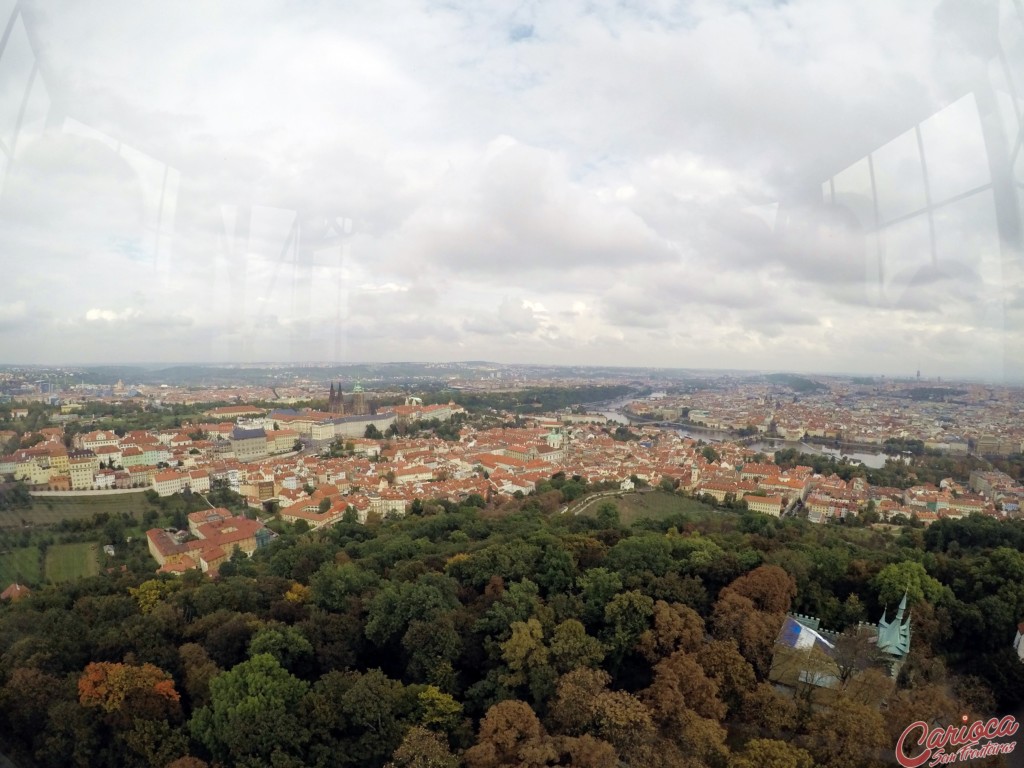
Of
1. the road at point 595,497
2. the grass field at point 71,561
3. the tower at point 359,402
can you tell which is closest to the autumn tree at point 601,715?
the road at point 595,497

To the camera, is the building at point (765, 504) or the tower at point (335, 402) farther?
the tower at point (335, 402)

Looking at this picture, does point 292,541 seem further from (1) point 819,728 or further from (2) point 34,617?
(1) point 819,728

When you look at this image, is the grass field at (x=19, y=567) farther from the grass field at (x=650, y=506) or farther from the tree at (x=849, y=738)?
the grass field at (x=650, y=506)

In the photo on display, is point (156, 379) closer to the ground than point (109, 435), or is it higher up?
higher up

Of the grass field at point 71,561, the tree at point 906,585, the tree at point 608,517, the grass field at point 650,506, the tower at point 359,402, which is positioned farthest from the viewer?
the tower at point 359,402

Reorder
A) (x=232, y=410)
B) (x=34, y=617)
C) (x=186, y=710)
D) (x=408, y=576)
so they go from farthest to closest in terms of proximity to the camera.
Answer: (x=232, y=410) → (x=408, y=576) → (x=34, y=617) → (x=186, y=710)

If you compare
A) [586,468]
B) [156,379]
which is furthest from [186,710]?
[586,468]

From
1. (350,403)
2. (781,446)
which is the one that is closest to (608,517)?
(350,403)
